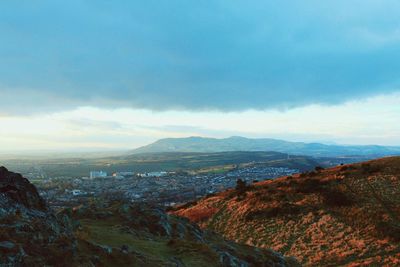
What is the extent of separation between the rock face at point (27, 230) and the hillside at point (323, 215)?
95.5ft

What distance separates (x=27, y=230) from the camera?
1422 cm

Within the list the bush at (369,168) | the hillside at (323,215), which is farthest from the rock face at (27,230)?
the bush at (369,168)

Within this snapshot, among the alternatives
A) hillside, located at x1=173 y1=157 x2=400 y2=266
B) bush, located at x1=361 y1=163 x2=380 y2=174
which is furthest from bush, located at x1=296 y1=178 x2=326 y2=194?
bush, located at x1=361 y1=163 x2=380 y2=174

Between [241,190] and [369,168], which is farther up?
[369,168]

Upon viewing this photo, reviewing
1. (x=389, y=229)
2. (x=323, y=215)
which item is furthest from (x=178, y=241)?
(x=323, y=215)

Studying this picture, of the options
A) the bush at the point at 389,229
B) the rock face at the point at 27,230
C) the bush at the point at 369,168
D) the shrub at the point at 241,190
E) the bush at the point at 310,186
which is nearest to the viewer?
the rock face at the point at 27,230

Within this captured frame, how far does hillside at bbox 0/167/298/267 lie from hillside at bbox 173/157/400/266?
13.9 metres

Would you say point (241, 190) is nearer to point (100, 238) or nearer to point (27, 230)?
point (100, 238)

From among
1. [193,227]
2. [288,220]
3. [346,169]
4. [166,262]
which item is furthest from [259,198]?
[166,262]

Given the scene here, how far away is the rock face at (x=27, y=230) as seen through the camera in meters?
12.5

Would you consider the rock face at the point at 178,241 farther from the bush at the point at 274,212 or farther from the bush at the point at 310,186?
the bush at the point at 310,186

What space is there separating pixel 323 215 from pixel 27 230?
42.4 metres

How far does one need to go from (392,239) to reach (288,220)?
14981mm

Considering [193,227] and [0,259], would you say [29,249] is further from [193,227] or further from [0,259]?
[193,227]
